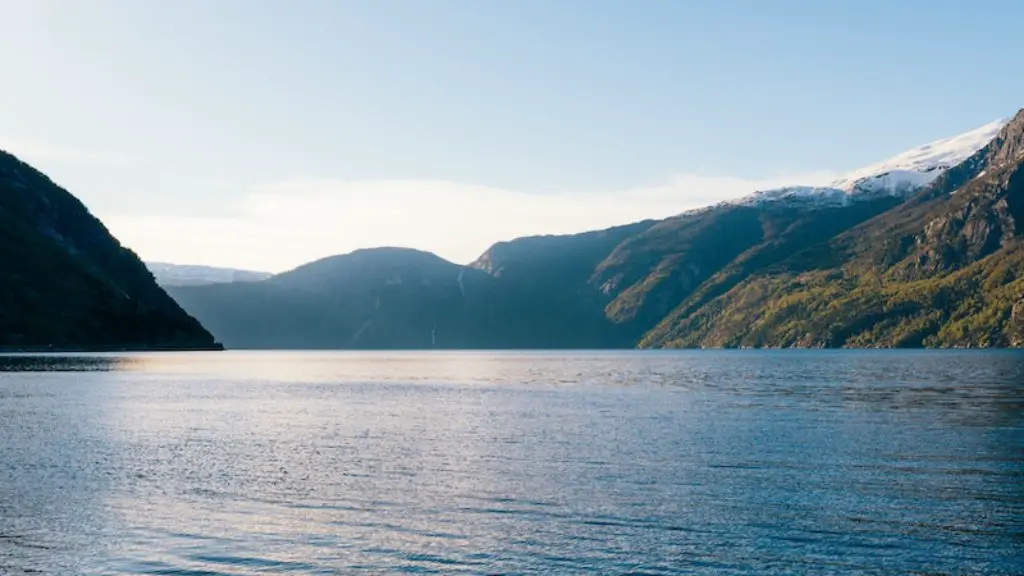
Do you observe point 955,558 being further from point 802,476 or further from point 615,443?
point 615,443

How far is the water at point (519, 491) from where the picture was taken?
136ft

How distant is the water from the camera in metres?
41.6

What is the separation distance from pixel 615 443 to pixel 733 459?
1389 centimetres

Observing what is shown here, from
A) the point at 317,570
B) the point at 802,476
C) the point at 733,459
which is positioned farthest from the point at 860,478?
the point at 317,570

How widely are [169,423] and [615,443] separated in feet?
176

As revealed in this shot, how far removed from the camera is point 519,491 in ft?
190

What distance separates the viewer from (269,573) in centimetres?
3925

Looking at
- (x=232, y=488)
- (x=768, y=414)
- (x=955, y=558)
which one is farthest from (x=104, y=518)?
(x=768, y=414)

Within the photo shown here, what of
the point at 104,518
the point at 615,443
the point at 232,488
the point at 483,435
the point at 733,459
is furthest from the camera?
the point at 483,435

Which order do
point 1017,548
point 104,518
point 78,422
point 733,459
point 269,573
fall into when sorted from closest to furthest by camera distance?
point 269,573
point 1017,548
point 104,518
point 733,459
point 78,422

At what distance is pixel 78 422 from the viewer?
103 metres

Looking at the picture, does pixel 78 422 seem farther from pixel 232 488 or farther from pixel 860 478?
pixel 860 478

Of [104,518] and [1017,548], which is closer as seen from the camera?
[1017,548]

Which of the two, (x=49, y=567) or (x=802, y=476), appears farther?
(x=802, y=476)
